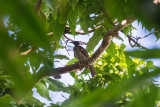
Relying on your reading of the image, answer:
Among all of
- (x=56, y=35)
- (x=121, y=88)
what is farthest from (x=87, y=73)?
(x=121, y=88)

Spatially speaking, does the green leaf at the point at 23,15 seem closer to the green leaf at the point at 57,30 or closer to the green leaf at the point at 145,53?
the green leaf at the point at 145,53

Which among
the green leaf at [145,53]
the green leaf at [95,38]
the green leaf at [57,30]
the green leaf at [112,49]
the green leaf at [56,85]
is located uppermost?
the green leaf at [95,38]

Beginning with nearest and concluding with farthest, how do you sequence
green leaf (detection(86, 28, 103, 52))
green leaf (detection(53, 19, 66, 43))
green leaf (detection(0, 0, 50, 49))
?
green leaf (detection(0, 0, 50, 49)), green leaf (detection(53, 19, 66, 43)), green leaf (detection(86, 28, 103, 52))

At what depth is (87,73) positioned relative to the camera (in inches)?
78.8

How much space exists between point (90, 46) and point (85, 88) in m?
0.31

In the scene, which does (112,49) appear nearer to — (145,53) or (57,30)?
(57,30)

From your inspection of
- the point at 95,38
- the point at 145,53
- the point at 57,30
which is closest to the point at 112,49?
the point at 95,38

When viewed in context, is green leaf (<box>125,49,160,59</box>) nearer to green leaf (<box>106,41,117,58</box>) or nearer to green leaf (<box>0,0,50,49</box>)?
green leaf (<box>0,0,50,49</box>)

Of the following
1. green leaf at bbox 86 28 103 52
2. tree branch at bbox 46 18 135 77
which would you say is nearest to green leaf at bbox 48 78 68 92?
tree branch at bbox 46 18 135 77

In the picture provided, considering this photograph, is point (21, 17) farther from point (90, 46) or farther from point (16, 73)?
point (90, 46)

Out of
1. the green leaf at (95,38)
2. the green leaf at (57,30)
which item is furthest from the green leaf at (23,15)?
the green leaf at (95,38)

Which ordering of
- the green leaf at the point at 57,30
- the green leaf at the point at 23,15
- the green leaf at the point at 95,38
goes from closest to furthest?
1. the green leaf at the point at 23,15
2. the green leaf at the point at 57,30
3. the green leaf at the point at 95,38

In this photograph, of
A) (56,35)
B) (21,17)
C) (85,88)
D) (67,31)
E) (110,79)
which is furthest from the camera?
(67,31)

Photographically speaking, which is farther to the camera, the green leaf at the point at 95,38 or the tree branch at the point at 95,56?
the green leaf at the point at 95,38
